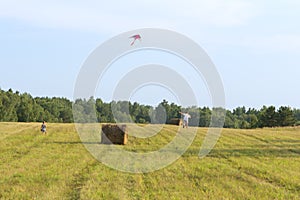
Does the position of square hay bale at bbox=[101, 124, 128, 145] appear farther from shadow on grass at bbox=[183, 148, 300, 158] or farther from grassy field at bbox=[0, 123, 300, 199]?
shadow on grass at bbox=[183, 148, 300, 158]

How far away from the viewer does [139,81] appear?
18250 mm

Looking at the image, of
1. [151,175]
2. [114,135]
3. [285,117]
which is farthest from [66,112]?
[151,175]

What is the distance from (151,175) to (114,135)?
12.7 m

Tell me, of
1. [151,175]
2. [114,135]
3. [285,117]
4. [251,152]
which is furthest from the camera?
[285,117]

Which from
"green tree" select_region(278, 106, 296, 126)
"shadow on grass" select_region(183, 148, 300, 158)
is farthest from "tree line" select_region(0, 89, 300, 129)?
"shadow on grass" select_region(183, 148, 300, 158)

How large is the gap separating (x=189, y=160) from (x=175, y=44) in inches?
278

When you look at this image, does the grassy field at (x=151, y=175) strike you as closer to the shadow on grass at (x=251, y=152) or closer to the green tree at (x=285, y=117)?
the shadow on grass at (x=251, y=152)

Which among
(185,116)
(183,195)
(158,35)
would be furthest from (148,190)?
(185,116)

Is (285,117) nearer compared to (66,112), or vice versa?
(285,117)

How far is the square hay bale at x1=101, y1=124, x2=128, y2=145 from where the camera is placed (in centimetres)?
2950

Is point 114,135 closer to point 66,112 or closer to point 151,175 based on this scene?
point 151,175

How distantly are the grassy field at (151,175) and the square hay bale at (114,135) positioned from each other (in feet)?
4.29

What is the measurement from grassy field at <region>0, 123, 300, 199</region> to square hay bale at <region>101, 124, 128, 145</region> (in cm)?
131

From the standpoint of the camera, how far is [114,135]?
97.9 ft
